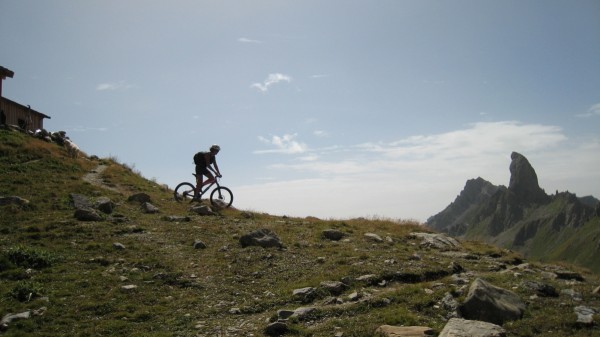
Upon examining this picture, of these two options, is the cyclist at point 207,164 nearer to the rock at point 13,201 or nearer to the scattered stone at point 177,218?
the scattered stone at point 177,218

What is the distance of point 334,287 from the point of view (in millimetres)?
10742

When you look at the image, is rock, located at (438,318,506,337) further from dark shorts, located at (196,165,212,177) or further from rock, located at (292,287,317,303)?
dark shorts, located at (196,165,212,177)

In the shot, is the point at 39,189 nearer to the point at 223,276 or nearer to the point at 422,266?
the point at 223,276

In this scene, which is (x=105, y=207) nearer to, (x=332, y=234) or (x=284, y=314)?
(x=332, y=234)

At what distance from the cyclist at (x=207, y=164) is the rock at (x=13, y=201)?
8.34 metres

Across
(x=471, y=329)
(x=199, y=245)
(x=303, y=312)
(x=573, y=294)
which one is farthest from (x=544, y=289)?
(x=199, y=245)

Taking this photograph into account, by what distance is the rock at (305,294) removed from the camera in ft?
33.7

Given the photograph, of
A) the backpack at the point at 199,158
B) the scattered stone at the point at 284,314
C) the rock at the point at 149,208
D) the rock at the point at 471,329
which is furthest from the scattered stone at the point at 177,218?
the rock at the point at 471,329

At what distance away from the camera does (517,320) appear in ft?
28.0

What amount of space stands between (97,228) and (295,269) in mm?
8981

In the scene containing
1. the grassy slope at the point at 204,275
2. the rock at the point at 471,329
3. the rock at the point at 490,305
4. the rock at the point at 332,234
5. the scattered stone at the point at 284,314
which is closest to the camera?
the rock at the point at 471,329

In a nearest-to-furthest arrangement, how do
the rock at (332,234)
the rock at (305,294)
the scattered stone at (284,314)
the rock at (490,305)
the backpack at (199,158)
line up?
1. the rock at (490,305)
2. the scattered stone at (284,314)
3. the rock at (305,294)
4. the rock at (332,234)
5. the backpack at (199,158)

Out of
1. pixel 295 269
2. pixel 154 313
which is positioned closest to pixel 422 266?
pixel 295 269

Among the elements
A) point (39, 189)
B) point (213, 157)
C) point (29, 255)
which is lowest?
point (29, 255)
